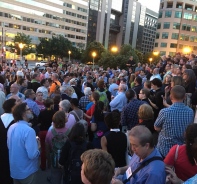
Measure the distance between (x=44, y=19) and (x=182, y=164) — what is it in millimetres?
89018

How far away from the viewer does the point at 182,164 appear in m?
2.37

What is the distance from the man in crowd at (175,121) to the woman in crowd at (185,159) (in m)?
0.82

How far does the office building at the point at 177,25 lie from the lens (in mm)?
66438

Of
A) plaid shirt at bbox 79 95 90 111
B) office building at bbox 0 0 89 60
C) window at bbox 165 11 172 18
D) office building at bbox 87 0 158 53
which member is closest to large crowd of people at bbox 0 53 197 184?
plaid shirt at bbox 79 95 90 111

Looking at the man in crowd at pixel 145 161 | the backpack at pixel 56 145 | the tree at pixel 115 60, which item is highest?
the tree at pixel 115 60

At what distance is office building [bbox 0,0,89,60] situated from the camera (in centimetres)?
7181

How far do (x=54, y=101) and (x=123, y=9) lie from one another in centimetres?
11083

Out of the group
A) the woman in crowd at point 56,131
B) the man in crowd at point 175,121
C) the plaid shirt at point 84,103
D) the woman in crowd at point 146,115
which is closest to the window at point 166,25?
the plaid shirt at point 84,103

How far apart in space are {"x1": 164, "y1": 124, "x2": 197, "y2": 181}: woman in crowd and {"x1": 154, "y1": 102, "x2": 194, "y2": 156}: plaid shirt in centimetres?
82

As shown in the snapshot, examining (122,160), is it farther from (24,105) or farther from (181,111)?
(24,105)

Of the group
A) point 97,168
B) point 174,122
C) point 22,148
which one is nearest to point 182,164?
point 174,122

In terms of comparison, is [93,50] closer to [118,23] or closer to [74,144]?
[118,23]

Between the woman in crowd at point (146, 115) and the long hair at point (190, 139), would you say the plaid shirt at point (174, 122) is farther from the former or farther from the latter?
the long hair at point (190, 139)

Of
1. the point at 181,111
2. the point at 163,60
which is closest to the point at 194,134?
the point at 181,111
